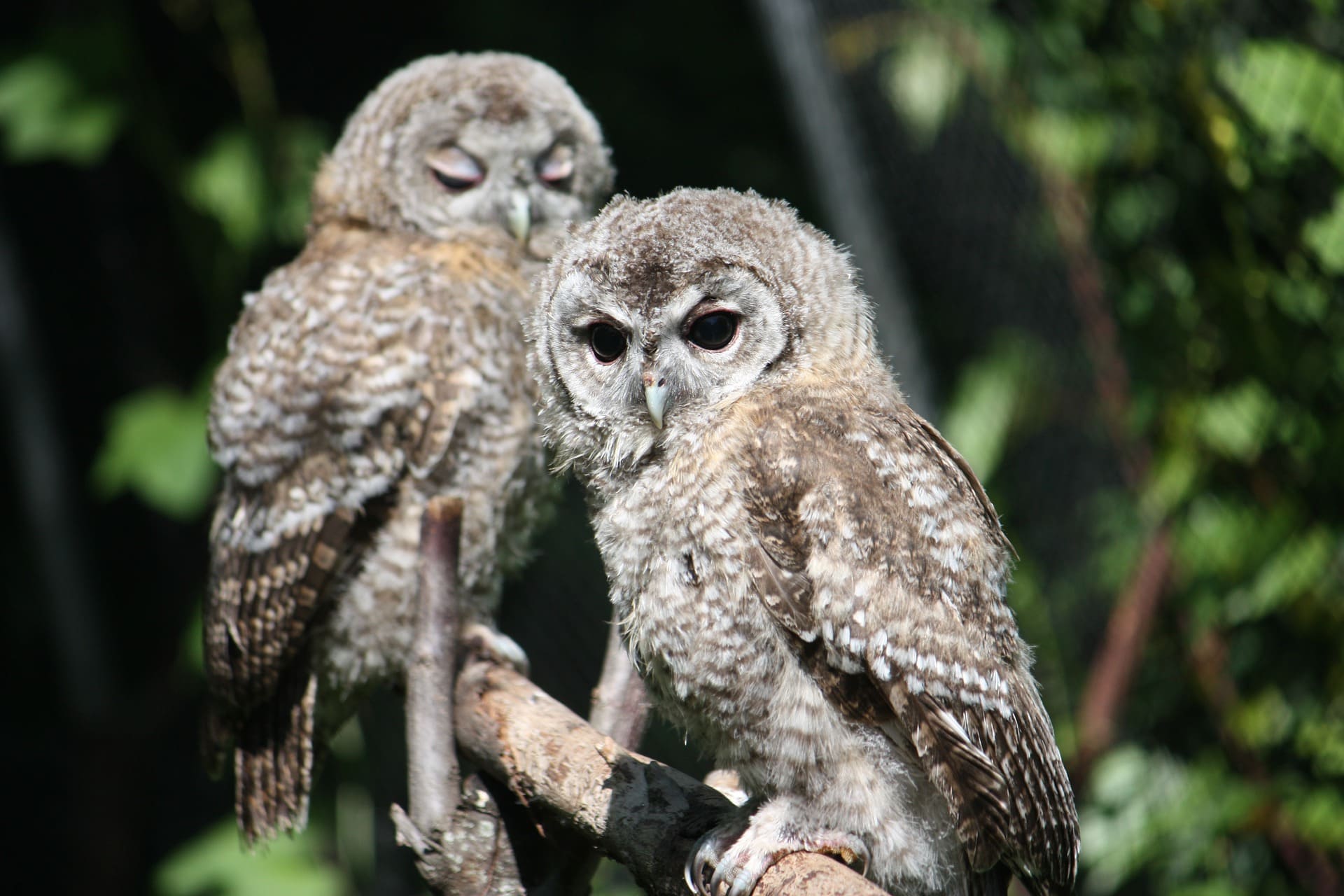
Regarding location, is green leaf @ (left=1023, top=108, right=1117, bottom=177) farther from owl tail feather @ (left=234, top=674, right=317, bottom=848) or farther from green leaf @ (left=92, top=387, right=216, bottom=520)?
green leaf @ (left=92, top=387, right=216, bottom=520)

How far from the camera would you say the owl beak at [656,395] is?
162cm

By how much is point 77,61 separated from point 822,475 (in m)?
2.97

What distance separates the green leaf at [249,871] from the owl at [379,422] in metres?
1.00

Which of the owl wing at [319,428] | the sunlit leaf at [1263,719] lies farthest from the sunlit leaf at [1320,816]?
the owl wing at [319,428]

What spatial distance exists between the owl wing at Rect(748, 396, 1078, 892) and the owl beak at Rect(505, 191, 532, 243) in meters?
1.03

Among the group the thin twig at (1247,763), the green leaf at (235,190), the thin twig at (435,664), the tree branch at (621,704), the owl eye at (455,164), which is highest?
the owl eye at (455,164)

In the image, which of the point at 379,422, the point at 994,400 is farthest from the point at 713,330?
the point at 994,400

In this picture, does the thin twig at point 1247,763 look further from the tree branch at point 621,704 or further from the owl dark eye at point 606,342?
the owl dark eye at point 606,342

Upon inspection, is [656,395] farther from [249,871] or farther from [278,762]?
[249,871]

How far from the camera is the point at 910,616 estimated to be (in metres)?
1.53

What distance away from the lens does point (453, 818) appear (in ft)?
5.92

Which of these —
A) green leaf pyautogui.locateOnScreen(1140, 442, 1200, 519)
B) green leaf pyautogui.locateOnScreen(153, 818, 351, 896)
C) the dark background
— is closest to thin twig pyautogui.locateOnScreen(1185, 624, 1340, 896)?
the dark background

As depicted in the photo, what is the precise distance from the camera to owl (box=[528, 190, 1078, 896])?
1.53m

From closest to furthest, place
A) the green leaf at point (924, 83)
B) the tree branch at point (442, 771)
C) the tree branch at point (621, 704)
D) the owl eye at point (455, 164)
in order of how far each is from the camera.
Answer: the tree branch at point (442, 771), the tree branch at point (621, 704), the owl eye at point (455, 164), the green leaf at point (924, 83)
